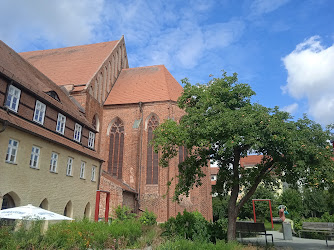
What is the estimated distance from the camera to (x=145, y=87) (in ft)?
94.8

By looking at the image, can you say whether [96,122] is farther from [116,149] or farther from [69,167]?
[69,167]

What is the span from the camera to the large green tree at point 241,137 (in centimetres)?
992

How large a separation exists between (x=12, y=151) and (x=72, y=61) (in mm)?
19406

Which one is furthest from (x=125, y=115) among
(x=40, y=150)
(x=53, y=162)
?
(x=40, y=150)

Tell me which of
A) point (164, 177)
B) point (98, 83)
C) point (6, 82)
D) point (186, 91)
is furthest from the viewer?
point (98, 83)

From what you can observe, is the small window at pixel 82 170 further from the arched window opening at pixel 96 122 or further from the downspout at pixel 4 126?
the arched window opening at pixel 96 122

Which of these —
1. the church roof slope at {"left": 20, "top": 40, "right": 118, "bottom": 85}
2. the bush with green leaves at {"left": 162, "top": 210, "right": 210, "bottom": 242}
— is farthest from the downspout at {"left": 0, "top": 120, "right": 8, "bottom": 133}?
the church roof slope at {"left": 20, "top": 40, "right": 118, "bottom": 85}

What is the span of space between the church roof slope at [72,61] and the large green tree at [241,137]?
46.9 ft

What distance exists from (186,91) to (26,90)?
281 inches

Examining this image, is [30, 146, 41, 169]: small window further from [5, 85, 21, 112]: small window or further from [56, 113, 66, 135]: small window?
[56, 113, 66, 135]: small window

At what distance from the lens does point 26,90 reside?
39.7 ft

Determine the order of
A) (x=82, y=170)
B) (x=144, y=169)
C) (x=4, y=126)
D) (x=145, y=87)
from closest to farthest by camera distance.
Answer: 1. (x=4, y=126)
2. (x=82, y=170)
3. (x=144, y=169)
4. (x=145, y=87)

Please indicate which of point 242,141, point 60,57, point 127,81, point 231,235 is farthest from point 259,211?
point 60,57

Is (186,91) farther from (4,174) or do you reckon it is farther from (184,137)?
(4,174)
